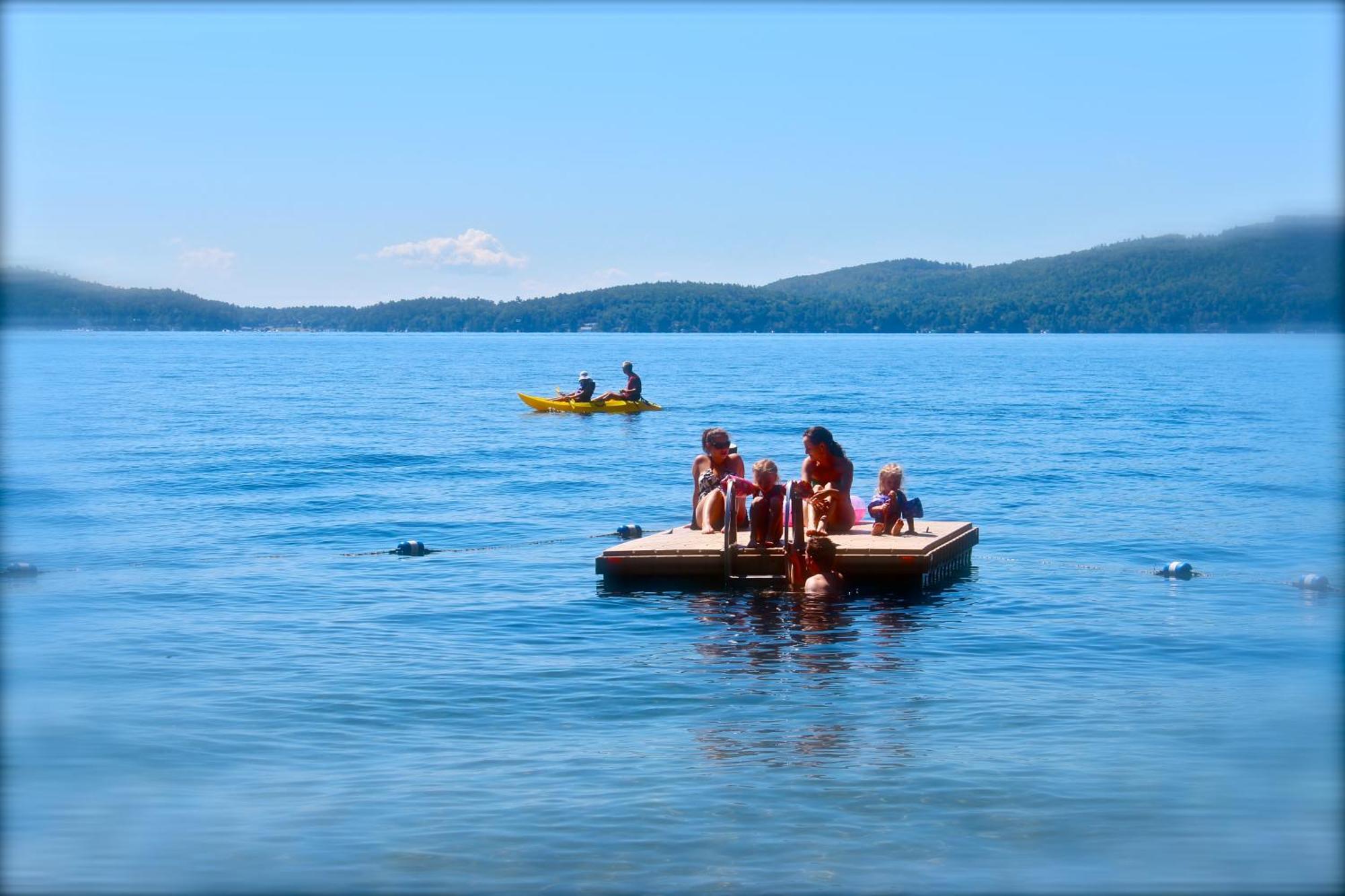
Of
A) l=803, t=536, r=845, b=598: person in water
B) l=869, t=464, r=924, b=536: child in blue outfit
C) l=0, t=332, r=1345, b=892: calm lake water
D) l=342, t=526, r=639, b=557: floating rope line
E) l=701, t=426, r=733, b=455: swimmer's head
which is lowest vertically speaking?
l=0, t=332, r=1345, b=892: calm lake water


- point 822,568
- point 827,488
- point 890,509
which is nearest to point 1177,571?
point 890,509

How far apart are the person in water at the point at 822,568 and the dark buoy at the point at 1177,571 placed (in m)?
5.34

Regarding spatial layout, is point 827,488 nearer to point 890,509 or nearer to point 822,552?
point 890,509

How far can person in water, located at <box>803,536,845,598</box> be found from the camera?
14914 millimetres

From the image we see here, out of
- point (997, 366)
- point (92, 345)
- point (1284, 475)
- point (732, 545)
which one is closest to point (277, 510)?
point (732, 545)

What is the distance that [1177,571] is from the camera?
17312mm

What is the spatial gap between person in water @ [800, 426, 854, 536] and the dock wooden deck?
245 mm

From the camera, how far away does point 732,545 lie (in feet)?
49.7

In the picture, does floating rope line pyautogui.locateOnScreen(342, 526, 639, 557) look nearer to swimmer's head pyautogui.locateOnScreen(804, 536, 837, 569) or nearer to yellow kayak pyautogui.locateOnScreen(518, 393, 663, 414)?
swimmer's head pyautogui.locateOnScreen(804, 536, 837, 569)

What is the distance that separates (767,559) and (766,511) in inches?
22.7

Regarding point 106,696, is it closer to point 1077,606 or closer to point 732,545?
point 732,545

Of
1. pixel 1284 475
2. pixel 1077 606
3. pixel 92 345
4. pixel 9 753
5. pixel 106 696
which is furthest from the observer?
pixel 92 345

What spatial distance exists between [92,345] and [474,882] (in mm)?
193357

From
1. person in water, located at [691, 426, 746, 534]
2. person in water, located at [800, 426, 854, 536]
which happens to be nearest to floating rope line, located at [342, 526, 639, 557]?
person in water, located at [691, 426, 746, 534]
